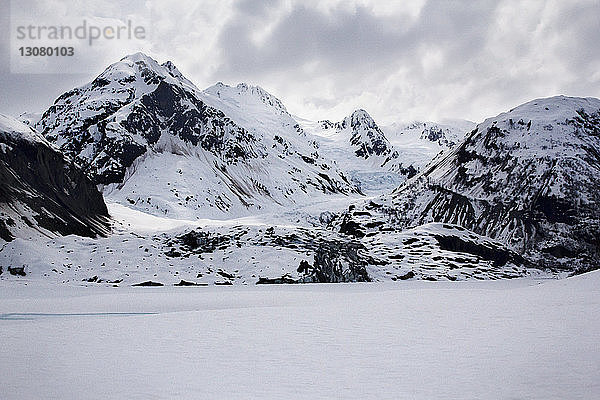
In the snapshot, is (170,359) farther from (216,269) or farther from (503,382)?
(216,269)

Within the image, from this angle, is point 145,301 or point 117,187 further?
point 117,187

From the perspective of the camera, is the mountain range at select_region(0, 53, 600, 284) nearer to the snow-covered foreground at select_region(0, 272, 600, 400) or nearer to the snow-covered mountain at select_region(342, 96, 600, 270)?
the snow-covered mountain at select_region(342, 96, 600, 270)

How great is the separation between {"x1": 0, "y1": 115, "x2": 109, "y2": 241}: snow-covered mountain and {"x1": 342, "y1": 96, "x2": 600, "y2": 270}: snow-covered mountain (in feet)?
138

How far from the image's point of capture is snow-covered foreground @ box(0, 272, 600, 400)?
7.30 meters

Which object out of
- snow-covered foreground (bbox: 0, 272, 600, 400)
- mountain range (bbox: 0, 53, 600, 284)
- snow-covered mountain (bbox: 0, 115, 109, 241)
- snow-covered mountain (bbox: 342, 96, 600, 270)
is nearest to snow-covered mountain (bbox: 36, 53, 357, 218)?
mountain range (bbox: 0, 53, 600, 284)

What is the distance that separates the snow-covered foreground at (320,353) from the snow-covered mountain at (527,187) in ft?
157

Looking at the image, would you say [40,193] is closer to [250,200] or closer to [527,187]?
[527,187]

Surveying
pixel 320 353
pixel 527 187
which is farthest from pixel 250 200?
pixel 320 353

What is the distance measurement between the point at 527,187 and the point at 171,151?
270 feet

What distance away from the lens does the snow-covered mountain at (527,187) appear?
63.2 m

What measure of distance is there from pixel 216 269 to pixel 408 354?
86.5 feet

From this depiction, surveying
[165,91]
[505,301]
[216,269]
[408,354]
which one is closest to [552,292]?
[505,301]

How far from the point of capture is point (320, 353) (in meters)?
9.76

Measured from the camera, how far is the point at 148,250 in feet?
119
